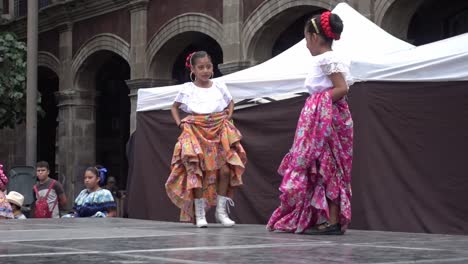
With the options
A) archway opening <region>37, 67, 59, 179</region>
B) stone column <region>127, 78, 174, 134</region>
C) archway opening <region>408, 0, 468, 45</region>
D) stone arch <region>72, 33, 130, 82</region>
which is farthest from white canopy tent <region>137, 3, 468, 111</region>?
archway opening <region>37, 67, 59, 179</region>

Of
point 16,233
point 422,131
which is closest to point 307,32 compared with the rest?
point 422,131

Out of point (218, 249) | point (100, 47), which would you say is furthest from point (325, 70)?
point (100, 47)

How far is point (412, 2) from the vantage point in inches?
604

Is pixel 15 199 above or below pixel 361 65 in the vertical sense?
below

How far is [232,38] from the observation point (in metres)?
18.5

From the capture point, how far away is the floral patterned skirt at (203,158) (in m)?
7.75

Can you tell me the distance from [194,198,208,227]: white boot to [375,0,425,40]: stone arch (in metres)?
8.17

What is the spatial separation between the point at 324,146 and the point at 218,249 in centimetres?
206

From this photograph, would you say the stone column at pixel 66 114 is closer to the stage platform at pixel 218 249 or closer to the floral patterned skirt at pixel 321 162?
the floral patterned skirt at pixel 321 162

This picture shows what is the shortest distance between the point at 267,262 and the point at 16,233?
2932 mm

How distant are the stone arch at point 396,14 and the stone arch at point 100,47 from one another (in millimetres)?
7726

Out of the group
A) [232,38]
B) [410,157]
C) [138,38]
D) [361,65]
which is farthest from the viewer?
[138,38]

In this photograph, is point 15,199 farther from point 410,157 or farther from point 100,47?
point 100,47

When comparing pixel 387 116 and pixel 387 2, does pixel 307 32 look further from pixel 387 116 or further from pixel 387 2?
pixel 387 2
